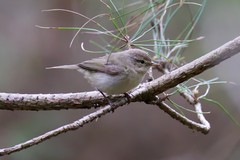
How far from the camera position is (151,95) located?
2215mm

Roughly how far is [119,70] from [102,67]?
17 centimetres

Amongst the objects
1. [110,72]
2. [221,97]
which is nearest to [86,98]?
[110,72]

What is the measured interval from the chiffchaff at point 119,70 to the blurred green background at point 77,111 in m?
1.86

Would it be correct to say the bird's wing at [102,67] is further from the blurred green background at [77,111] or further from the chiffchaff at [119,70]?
the blurred green background at [77,111]

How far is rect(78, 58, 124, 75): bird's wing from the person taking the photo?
3215 millimetres

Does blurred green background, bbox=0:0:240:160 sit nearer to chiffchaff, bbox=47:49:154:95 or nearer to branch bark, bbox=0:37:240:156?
chiffchaff, bbox=47:49:154:95

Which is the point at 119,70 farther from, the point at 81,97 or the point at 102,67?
the point at 81,97

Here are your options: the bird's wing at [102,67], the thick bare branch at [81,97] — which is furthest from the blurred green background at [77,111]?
the thick bare branch at [81,97]

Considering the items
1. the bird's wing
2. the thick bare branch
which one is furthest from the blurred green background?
the thick bare branch

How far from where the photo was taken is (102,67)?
3.31m

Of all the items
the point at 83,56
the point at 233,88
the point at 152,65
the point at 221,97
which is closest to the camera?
the point at 152,65

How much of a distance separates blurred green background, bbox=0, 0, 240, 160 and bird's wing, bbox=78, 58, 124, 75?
183cm

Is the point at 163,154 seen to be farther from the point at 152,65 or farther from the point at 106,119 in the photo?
the point at 152,65

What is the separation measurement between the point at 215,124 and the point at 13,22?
3.34m
